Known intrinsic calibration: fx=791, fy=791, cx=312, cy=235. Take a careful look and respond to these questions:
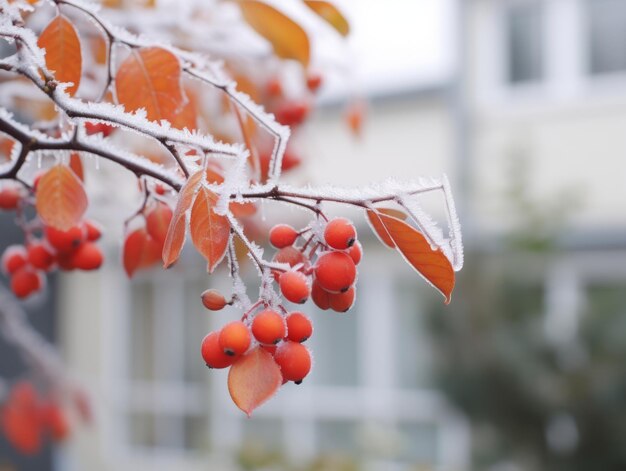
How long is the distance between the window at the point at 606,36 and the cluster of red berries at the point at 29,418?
15.7 ft

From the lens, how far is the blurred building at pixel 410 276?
5.75 meters

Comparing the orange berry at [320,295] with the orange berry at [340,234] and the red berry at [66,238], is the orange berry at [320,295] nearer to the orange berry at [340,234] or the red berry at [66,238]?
the orange berry at [340,234]

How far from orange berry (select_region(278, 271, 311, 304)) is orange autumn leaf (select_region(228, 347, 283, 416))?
58 millimetres

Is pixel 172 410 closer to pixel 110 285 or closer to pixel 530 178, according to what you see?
pixel 110 285

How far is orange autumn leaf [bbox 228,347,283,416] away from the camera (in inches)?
27.8

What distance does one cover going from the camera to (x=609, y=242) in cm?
565

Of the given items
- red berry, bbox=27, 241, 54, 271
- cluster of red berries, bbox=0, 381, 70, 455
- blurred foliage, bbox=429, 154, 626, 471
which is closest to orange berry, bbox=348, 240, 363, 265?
red berry, bbox=27, 241, 54, 271

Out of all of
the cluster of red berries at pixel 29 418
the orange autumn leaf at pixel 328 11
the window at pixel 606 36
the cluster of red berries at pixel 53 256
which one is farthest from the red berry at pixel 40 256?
the window at pixel 606 36

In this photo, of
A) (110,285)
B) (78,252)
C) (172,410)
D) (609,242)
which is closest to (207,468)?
(172,410)

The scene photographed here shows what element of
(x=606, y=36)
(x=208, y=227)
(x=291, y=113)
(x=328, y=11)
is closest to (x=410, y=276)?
(x=606, y=36)

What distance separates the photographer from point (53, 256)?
106cm

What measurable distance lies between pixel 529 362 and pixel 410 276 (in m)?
2.53

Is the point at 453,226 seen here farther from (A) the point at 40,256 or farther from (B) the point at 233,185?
(A) the point at 40,256

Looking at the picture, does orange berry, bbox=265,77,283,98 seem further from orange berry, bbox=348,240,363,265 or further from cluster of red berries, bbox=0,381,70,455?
cluster of red berries, bbox=0,381,70,455
